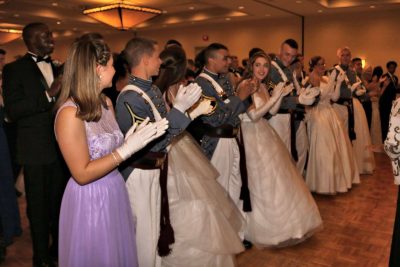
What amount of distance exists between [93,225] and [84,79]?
70 centimetres

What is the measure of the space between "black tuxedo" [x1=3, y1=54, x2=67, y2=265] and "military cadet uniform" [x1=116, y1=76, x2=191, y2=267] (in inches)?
26.9

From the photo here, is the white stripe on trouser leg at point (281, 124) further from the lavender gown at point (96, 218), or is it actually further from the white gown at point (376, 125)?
the white gown at point (376, 125)

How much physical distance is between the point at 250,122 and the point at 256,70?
1.70 feet

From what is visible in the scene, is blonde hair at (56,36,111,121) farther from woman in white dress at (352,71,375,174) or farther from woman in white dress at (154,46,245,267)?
woman in white dress at (352,71,375,174)

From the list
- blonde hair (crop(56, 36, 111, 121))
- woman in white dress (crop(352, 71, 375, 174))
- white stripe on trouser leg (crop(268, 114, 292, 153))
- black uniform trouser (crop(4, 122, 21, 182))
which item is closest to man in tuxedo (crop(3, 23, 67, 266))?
blonde hair (crop(56, 36, 111, 121))

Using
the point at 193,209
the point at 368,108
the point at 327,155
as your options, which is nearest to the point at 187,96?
the point at 193,209

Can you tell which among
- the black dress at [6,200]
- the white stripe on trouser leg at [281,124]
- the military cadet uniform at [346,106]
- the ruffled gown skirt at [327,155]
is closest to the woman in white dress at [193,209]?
the black dress at [6,200]

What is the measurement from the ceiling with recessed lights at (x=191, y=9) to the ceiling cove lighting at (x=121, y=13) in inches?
28.8

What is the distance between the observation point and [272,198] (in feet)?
11.0

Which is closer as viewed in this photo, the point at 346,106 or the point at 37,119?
the point at 37,119

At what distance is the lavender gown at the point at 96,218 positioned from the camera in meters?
1.84

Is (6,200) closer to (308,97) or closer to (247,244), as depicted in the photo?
(247,244)

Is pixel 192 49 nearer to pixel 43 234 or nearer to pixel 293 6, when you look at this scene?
pixel 293 6

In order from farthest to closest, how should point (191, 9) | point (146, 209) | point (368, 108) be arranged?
point (191, 9) → point (368, 108) → point (146, 209)
